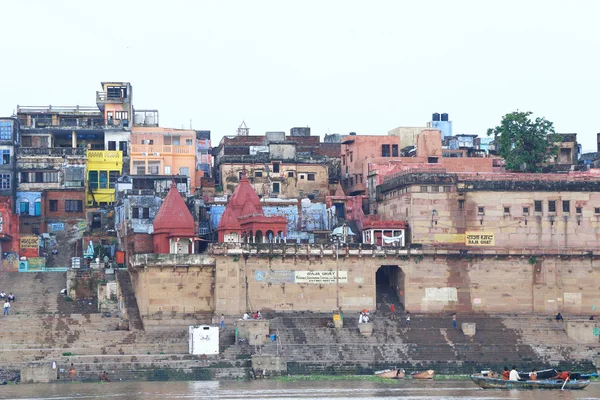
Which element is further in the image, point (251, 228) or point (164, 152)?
point (164, 152)

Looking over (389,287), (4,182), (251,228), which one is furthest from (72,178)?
(389,287)

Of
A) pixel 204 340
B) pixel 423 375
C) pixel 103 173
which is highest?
pixel 103 173

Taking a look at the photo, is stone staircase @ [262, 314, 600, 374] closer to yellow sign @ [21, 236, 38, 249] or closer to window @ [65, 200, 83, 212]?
yellow sign @ [21, 236, 38, 249]

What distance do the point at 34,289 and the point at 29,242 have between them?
17.2 ft

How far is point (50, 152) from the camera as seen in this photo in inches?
3447

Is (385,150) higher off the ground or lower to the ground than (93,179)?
higher

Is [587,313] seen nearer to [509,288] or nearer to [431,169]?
→ [509,288]

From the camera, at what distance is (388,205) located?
3223 inches

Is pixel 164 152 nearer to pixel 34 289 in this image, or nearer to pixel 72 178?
pixel 72 178

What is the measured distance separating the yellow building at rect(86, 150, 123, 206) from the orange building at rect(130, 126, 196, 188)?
3.28 feet

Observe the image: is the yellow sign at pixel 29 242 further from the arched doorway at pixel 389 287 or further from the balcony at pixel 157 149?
the arched doorway at pixel 389 287

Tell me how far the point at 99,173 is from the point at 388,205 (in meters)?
18.0

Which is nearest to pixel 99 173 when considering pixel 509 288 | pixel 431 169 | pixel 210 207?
pixel 210 207

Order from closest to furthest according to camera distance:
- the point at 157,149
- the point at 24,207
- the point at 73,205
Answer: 1. the point at 24,207
2. the point at 73,205
3. the point at 157,149
